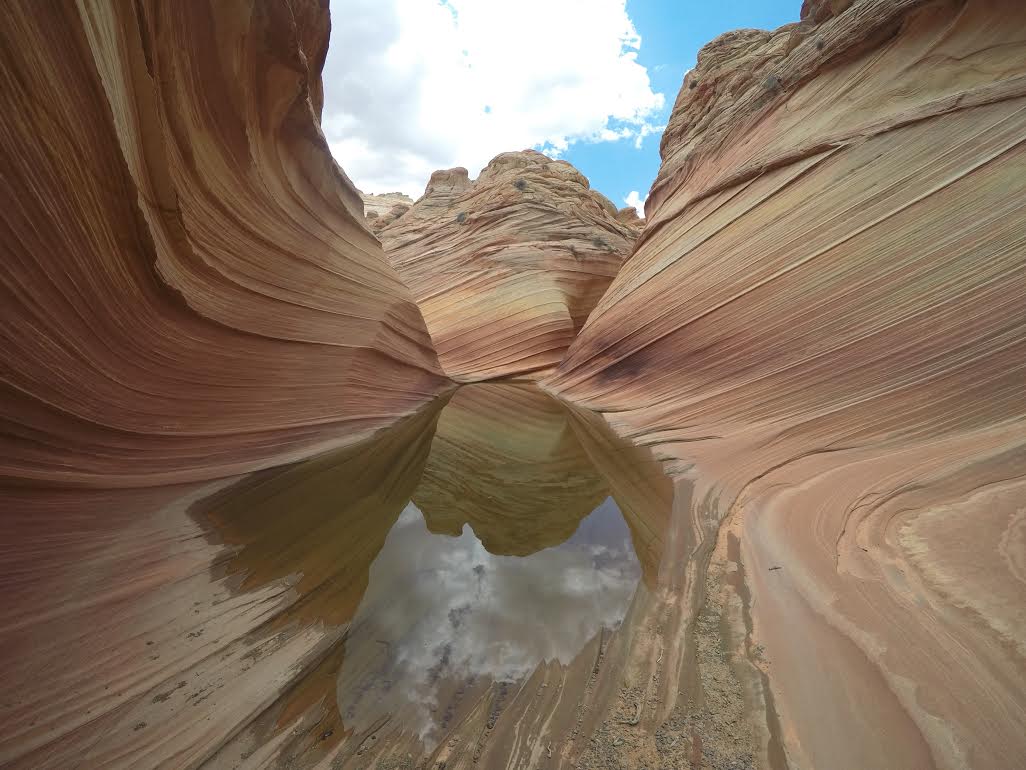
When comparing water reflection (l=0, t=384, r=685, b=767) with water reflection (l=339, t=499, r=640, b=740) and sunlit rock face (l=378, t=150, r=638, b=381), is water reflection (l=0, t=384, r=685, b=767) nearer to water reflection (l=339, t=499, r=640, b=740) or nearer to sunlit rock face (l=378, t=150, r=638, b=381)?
water reflection (l=339, t=499, r=640, b=740)

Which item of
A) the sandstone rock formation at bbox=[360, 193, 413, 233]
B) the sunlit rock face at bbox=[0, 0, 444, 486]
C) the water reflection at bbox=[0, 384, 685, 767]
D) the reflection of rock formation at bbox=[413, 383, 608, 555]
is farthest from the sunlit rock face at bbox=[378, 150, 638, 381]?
the water reflection at bbox=[0, 384, 685, 767]

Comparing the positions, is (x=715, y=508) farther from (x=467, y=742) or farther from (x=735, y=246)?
(x=735, y=246)

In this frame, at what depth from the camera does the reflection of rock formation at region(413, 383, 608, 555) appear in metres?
2.55

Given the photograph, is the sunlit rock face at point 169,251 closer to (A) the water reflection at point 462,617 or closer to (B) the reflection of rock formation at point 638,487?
(A) the water reflection at point 462,617

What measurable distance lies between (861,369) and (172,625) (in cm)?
376

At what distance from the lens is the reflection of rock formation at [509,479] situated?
8.38 ft

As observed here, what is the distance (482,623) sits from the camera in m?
1.61

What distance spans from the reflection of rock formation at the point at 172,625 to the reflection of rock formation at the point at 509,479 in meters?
0.57

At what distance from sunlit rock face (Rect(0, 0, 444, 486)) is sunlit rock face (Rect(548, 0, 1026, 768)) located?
9.06 ft

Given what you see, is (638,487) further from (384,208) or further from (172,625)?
(384,208)

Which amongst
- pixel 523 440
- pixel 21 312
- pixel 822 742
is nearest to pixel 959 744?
pixel 822 742

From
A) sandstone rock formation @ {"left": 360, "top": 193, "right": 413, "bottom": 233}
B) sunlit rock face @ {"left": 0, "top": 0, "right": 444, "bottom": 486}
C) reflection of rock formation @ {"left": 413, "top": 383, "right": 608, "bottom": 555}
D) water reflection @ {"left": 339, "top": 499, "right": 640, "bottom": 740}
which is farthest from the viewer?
sandstone rock formation @ {"left": 360, "top": 193, "right": 413, "bottom": 233}

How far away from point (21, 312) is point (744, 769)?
2.70 m

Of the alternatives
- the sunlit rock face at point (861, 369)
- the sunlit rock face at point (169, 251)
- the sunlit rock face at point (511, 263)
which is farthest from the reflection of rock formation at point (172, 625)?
the sunlit rock face at point (511, 263)
